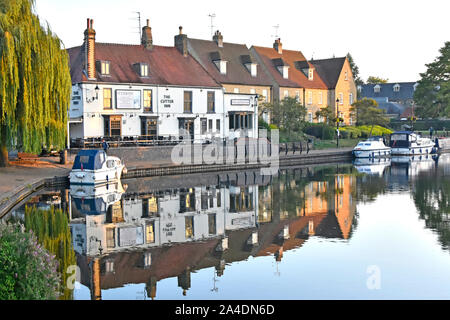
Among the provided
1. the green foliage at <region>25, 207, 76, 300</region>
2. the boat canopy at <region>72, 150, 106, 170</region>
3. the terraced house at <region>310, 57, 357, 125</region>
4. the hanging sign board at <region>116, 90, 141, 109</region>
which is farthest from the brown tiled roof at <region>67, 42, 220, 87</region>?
the terraced house at <region>310, 57, 357, 125</region>

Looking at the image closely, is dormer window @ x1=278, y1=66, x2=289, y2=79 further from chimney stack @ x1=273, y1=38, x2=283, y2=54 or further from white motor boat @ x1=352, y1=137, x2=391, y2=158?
white motor boat @ x1=352, y1=137, x2=391, y2=158

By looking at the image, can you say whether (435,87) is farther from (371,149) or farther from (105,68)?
(105,68)

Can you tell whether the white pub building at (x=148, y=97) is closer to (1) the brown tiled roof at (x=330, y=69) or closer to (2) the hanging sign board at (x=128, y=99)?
(2) the hanging sign board at (x=128, y=99)

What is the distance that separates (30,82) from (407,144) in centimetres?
3942

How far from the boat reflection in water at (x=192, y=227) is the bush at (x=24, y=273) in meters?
2.03

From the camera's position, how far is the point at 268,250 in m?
14.8

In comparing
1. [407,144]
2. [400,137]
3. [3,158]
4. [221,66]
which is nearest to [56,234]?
[3,158]

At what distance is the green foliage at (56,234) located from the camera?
40.3 ft

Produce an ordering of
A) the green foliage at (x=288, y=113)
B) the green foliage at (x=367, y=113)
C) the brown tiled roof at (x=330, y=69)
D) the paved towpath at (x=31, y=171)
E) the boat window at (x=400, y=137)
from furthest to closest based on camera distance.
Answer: the brown tiled roof at (x=330, y=69)
the green foliage at (x=367, y=113)
the boat window at (x=400, y=137)
the green foliage at (x=288, y=113)
the paved towpath at (x=31, y=171)

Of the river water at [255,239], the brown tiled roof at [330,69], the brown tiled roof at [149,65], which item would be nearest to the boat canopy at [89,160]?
the river water at [255,239]

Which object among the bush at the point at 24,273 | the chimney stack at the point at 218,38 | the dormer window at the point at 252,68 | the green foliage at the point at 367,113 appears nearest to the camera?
the bush at the point at 24,273

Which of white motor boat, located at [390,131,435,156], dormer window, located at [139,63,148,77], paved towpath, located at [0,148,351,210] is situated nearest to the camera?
paved towpath, located at [0,148,351,210]

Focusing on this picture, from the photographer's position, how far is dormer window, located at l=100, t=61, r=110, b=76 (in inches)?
1490

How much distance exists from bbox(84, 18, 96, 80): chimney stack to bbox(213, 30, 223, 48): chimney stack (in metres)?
18.6
